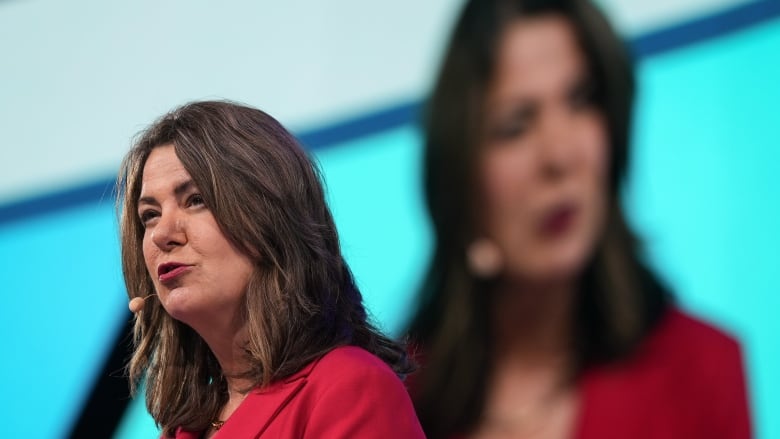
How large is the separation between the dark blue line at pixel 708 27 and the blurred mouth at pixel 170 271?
2.87 feet

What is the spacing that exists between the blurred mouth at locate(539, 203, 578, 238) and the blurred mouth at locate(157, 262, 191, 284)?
1.91 ft

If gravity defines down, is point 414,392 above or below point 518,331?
below

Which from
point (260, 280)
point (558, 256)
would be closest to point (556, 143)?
point (558, 256)

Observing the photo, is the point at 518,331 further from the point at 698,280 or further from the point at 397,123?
the point at 397,123

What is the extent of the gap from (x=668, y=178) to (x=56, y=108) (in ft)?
6.01

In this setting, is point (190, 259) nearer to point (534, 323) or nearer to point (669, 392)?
point (534, 323)

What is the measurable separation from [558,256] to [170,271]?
639 millimetres

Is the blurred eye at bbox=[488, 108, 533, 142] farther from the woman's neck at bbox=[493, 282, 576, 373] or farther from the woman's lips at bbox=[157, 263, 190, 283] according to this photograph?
the woman's lips at bbox=[157, 263, 190, 283]

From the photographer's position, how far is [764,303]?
2.01 meters

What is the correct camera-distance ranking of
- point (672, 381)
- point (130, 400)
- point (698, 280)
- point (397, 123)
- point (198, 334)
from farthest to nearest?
point (130, 400)
point (397, 123)
point (198, 334)
point (698, 280)
point (672, 381)

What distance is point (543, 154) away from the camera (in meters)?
1.87

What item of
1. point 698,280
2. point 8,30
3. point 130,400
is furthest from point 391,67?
point 8,30

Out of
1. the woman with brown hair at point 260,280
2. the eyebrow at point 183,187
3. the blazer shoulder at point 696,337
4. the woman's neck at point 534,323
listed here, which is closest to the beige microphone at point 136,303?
the woman with brown hair at point 260,280

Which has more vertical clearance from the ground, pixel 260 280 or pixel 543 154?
A: pixel 543 154
